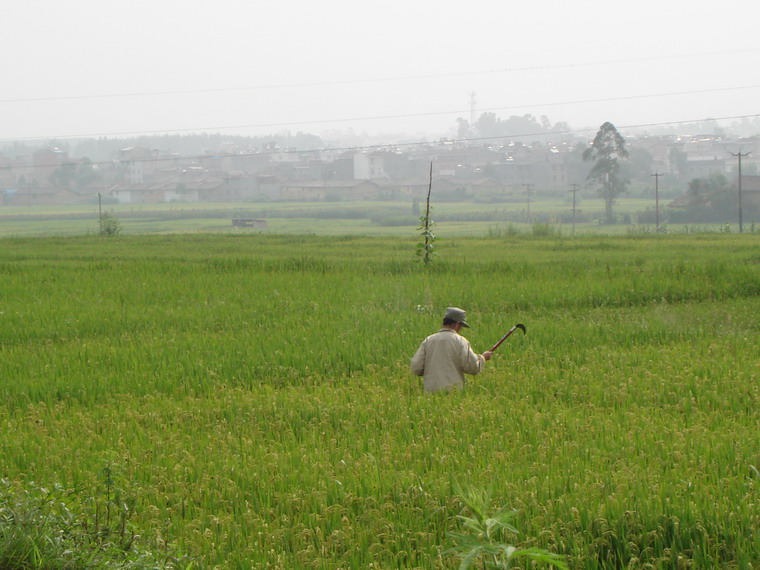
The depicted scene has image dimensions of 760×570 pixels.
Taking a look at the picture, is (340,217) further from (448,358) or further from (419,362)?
(448,358)

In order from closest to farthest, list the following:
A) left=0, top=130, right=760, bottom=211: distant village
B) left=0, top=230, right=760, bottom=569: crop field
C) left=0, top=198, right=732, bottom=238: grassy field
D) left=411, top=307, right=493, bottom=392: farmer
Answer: left=0, top=230, right=760, bottom=569: crop field → left=411, top=307, right=493, bottom=392: farmer → left=0, top=198, right=732, bottom=238: grassy field → left=0, top=130, right=760, bottom=211: distant village

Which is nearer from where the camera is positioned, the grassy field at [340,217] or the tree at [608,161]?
the tree at [608,161]

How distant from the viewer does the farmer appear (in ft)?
28.2

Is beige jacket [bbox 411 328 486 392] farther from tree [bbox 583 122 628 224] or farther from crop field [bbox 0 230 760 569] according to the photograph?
tree [bbox 583 122 628 224]

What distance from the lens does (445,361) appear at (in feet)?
28.9

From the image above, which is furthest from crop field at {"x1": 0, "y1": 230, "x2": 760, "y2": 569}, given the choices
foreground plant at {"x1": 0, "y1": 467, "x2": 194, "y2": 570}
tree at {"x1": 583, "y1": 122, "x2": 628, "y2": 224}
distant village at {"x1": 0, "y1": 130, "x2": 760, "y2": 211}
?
distant village at {"x1": 0, "y1": 130, "x2": 760, "y2": 211}

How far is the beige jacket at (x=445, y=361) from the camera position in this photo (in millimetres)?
8641

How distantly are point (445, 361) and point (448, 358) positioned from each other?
5cm

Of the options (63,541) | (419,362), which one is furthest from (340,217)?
(63,541)

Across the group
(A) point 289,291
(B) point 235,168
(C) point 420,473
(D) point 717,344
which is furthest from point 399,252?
(B) point 235,168

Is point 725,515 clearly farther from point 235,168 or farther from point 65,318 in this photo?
point 235,168

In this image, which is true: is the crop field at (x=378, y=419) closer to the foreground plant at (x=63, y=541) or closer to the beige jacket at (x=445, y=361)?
the foreground plant at (x=63, y=541)

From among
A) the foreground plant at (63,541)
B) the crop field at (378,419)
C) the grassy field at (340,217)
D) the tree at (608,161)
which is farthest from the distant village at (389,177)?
the foreground plant at (63,541)

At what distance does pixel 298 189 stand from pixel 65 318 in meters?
101
